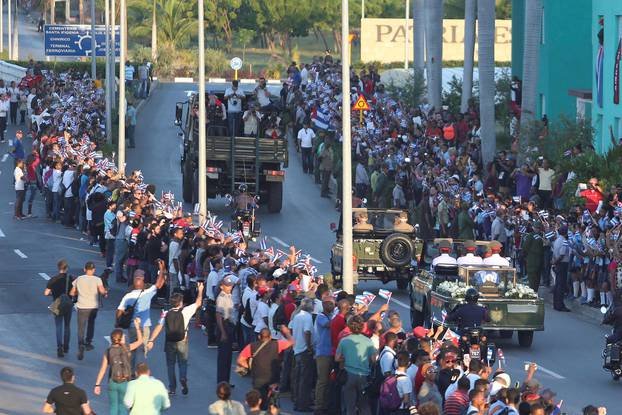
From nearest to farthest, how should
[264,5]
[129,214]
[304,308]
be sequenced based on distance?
[304,308] → [129,214] → [264,5]

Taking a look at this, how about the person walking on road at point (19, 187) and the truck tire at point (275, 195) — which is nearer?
the person walking on road at point (19, 187)

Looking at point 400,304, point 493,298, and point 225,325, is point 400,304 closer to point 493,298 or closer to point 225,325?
point 493,298

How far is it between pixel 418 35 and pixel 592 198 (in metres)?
34.1

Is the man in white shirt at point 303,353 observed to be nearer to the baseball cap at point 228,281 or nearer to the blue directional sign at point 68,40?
the baseball cap at point 228,281

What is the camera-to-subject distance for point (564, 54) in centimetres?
5497

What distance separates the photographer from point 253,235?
41438mm

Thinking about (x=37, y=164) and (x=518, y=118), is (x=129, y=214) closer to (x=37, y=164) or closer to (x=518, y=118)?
(x=37, y=164)

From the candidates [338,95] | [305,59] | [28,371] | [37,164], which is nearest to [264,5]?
[305,59]

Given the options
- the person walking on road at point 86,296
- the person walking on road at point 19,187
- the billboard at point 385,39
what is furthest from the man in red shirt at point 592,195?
the billboard at point 385,39

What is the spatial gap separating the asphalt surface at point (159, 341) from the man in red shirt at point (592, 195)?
2263 mm

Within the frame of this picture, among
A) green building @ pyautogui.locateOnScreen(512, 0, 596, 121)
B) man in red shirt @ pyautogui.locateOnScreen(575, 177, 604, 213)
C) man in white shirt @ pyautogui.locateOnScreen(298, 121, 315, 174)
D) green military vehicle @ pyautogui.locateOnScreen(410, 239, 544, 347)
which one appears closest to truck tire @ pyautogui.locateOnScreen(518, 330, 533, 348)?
green military vehicle @ pyautogui.locateOnScreen(410, 239, 544, 347)

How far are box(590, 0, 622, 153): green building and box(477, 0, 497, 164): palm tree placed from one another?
2.82 metres

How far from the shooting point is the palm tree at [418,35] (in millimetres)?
66500

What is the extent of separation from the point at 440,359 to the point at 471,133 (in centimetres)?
3008
